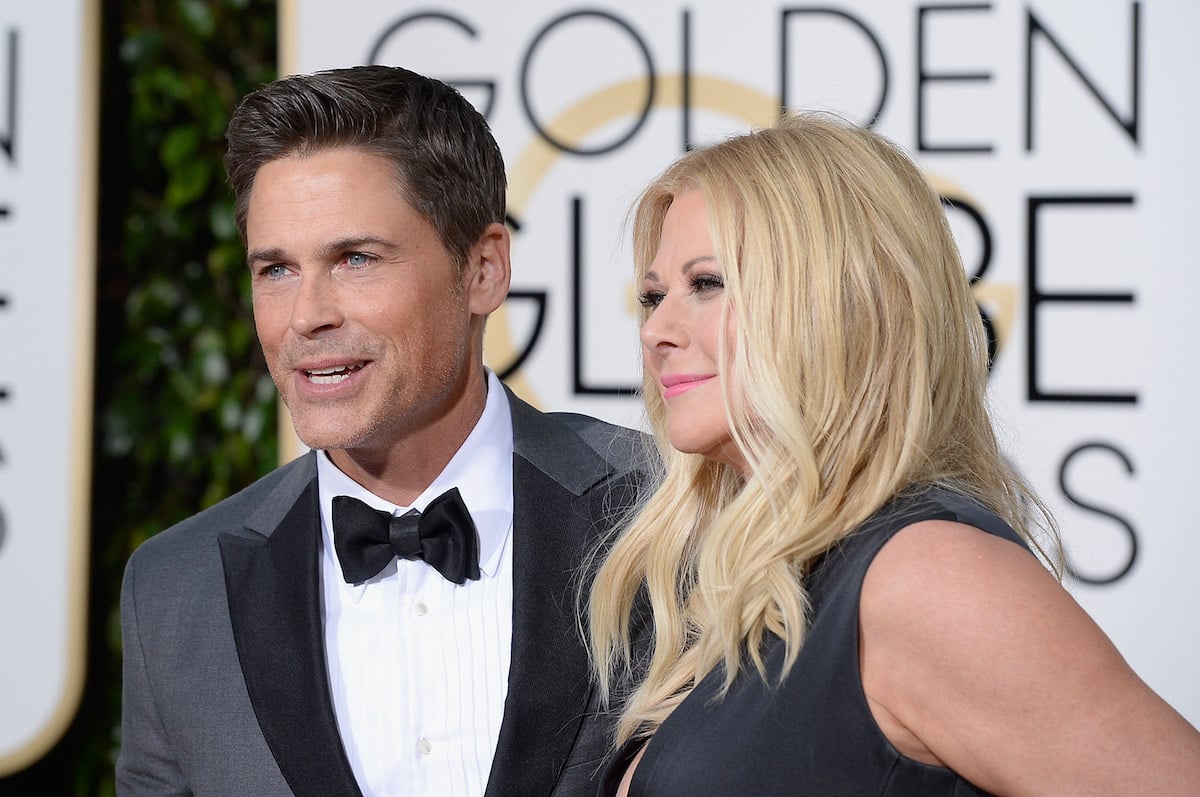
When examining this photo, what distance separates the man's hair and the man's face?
2cm

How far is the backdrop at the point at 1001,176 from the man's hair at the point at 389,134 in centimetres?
60

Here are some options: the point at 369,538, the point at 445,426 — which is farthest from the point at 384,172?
the point at 369,538

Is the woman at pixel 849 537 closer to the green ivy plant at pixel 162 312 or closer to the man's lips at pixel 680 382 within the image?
the man's lips at pixel 680 382

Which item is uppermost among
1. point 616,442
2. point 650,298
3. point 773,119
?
point 773,119

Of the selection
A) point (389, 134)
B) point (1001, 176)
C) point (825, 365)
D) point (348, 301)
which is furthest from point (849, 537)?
point (1001, 176)

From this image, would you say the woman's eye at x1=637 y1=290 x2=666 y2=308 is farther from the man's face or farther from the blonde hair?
the man's face

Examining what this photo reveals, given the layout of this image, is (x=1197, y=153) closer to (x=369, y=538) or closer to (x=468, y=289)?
(x=468, y=289)

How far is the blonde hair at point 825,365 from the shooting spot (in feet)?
4.48

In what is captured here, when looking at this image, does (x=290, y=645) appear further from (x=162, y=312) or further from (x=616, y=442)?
(x=162, y=312)

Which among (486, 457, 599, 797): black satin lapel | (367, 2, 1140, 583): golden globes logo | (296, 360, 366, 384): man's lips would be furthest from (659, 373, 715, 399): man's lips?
(367, 2, 1140, 583): golden globes logo

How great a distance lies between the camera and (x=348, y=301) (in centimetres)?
169

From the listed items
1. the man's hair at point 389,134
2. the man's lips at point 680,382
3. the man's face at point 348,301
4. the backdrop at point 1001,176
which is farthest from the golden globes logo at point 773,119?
the man's lips at point 680,382

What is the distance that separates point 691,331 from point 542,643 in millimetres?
480

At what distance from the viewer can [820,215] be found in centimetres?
139
